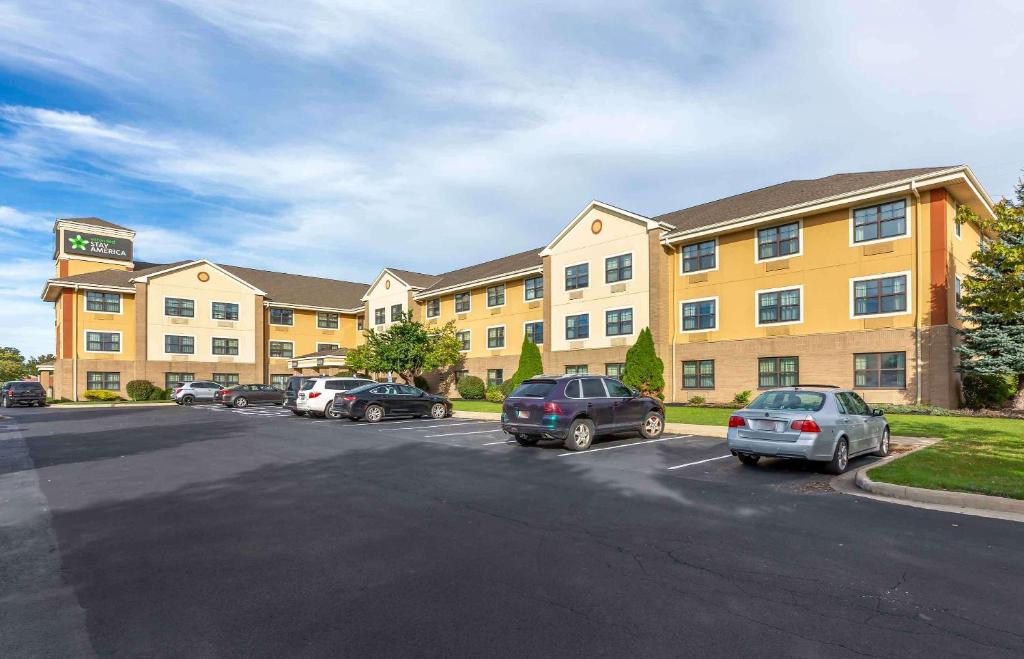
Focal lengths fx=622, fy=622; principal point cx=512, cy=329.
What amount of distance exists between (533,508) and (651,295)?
23.1 metres

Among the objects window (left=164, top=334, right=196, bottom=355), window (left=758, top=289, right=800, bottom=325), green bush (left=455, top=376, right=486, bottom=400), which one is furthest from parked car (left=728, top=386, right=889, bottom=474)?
window (left=164, top=334, right=196, bottom=355)

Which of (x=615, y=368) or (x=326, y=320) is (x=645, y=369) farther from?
(x=326, y=320)

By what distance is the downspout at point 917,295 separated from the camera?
73.0 ft

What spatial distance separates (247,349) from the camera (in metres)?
50.7

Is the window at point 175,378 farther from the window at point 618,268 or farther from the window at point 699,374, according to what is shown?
the window at point 699,374

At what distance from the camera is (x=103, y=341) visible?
45.2 meters

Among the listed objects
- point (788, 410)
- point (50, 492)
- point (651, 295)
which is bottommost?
point (50, 492)

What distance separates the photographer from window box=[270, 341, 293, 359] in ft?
173

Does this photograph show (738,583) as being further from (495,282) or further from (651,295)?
(495,282)

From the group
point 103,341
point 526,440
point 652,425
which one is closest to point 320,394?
point 526,440

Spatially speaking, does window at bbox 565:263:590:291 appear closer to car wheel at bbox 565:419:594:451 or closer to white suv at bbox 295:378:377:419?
white suv at bbox 295:378:377:419

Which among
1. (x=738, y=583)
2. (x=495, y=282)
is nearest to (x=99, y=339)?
(x=495, y=282)

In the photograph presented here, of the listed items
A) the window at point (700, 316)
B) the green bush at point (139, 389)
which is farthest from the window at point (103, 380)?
the window at point (700, 316)

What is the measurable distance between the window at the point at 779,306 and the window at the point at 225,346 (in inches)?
1585
